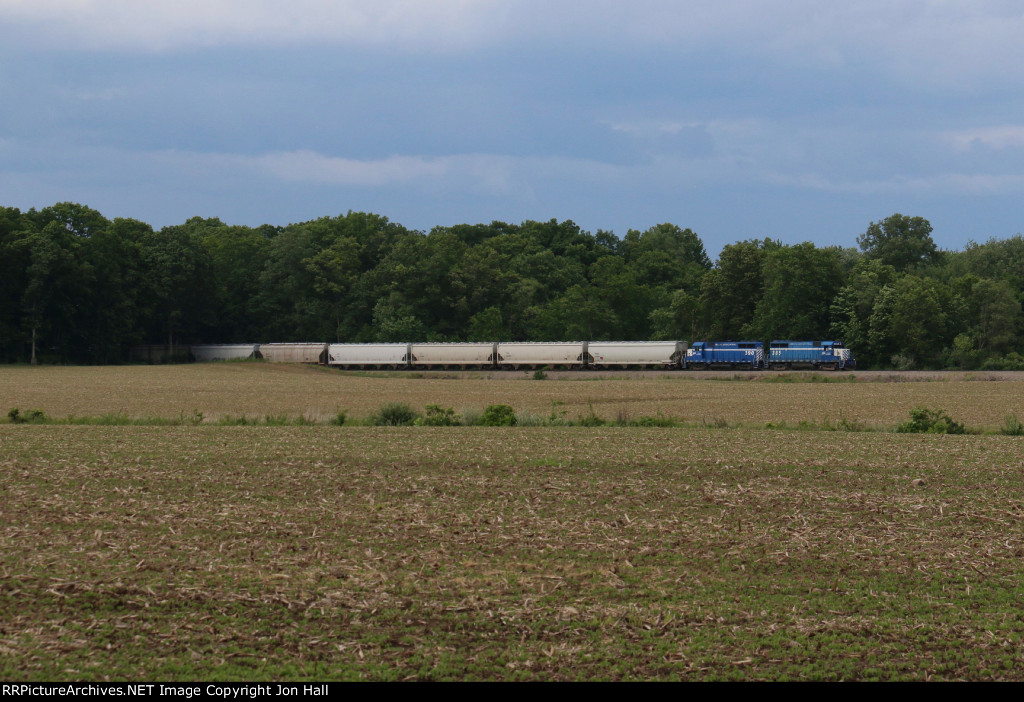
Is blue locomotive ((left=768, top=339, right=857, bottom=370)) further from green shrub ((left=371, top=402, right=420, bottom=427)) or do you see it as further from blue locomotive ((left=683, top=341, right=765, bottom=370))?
green shrub ((left=371, top=402, right=420, bottom=427))

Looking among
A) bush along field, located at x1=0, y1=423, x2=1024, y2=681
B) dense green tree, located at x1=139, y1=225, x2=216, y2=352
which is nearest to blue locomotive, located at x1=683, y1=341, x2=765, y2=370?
dense green tree, located at x1=139, y1=225, x2=216, y2=352

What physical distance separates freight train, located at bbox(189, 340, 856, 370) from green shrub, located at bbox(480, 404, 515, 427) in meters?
64.4

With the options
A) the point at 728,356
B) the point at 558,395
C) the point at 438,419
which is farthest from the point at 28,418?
the point at 728,356

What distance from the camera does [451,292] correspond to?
12438 cm

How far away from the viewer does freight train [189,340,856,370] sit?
89562 mm

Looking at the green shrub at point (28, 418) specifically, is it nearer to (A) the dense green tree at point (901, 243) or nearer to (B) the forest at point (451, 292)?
(B) the forest at point (451, 292)

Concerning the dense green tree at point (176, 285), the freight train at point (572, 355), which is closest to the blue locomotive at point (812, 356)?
the freight train at point (572, 355)

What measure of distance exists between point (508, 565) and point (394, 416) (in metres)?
17.6

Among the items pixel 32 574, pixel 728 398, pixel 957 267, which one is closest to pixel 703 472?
pixel 32 574

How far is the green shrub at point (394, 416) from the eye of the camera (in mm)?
28984

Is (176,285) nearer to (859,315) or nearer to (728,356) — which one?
(728,356)

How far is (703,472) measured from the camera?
17328mm

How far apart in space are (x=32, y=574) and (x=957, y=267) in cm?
14922

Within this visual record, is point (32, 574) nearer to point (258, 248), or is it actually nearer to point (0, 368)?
point (0, 368)
